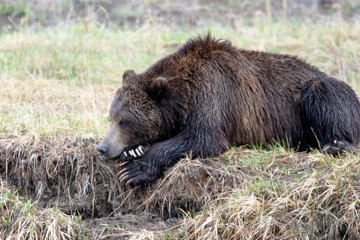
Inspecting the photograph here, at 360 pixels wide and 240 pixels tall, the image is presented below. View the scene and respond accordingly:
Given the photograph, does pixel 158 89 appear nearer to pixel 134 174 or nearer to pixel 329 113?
pixel 134 174

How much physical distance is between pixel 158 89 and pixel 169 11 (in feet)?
28.6

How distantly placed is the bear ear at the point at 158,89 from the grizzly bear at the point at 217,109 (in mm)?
10

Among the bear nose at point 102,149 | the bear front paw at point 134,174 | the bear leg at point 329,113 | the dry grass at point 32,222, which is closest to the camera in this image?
the dry grass at point 32,222

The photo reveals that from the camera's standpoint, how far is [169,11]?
1412cm

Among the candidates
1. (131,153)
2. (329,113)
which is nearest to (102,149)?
(131,153)

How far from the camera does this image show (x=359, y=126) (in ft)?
20.1

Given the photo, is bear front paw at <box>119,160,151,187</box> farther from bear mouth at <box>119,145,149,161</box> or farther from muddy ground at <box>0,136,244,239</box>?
muddy ground at <box>0,136,244,239</box>

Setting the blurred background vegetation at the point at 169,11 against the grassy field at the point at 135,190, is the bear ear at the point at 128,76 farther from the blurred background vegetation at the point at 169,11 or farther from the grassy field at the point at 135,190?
the blurred background vegetation at the point at 169,11

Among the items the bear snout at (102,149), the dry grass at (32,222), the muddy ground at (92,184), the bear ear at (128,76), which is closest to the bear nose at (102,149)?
the bear snout at (102,149)

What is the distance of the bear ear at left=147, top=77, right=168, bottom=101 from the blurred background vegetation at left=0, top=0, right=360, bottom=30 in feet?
23.8

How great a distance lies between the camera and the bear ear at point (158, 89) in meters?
5.70

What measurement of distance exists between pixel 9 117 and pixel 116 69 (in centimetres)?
283

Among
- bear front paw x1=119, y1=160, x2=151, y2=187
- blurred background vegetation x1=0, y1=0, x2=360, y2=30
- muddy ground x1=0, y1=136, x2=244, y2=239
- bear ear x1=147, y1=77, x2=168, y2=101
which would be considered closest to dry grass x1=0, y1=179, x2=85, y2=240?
muddy ground x1=0, y1=136, x2=244, y2=239

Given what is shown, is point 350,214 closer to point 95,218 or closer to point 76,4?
point 95,218
